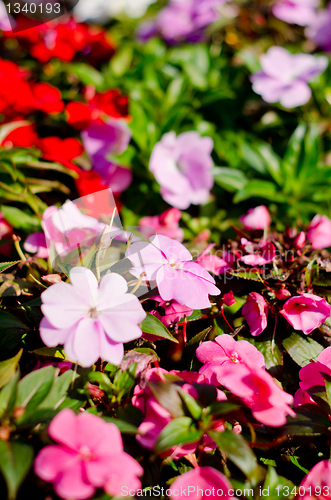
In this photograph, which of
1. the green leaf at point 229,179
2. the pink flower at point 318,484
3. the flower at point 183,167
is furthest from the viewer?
the green leaf at point 229,179

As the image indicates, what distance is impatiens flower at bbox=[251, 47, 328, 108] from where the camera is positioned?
1.55 metres

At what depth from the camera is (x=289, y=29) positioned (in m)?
2.34

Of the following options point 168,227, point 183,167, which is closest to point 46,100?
point 183,167

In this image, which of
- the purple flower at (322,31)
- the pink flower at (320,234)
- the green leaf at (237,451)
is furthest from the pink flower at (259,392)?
the purple flower at (322,31)

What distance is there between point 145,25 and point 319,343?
7.34 ft

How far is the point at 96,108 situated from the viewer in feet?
5.32

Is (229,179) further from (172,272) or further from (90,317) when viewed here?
(90,317)

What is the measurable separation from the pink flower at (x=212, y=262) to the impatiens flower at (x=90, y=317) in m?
0.33

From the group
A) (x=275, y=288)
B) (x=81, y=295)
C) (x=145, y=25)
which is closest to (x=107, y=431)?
(x=81, y=295)

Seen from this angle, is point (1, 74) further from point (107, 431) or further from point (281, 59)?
point (107, 431)

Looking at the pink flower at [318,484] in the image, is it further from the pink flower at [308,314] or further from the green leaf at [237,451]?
the pink flower at [308,314]

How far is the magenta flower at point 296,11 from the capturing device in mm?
2109

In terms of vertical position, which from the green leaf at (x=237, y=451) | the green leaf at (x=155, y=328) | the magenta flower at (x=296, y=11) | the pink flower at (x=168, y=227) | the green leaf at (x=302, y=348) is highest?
the magenta flower at (x=296, y=11)

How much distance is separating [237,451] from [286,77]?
1.69 m
